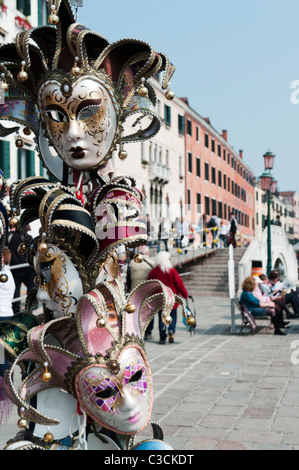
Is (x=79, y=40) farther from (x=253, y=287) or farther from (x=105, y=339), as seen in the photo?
(x=253, y=287)

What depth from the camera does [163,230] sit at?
65.5 feet

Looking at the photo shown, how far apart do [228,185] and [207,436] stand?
48.0 meters

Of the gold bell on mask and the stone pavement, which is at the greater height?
the gold bell on mask

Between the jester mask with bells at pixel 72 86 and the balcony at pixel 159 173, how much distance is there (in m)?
28.4

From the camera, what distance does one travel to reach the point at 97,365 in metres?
2.62

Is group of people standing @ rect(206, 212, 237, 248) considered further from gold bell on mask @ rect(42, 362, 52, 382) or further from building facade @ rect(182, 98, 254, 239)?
gold bell on mask @ rect(42, 362, 52, 382)

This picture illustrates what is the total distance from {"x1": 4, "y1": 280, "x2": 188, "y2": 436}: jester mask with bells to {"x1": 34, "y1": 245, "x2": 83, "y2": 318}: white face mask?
10 cm

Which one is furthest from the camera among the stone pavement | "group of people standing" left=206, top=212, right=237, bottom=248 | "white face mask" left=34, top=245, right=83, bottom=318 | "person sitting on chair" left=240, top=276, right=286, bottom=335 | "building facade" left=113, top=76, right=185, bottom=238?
"building facade" left=113, top=76, right=185, bottom=238

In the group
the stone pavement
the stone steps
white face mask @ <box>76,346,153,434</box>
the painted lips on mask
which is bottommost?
the stone pavement

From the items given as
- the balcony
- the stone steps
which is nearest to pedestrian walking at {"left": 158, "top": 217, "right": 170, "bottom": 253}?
the stone steps

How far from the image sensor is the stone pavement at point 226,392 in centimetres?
517

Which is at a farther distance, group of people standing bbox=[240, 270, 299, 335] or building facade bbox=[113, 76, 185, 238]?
building facade bbox=[113, 76, 185, 238]

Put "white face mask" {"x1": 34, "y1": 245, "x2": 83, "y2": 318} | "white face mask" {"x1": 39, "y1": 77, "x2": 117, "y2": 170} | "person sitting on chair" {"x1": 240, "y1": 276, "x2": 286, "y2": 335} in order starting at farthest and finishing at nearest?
1. "person sitting on chair" {"x1": 240, "y1": 276, "x2": 286, "y2": 335}
2. "white face mask" {"x1": 39, "y1": 77, "x2": 117, "y2": 170}
3. "white face mask" {"x1": 34, "y1": 245, "x2": 83, "y2": 318}

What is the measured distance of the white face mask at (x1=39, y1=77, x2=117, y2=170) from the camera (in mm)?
2893
